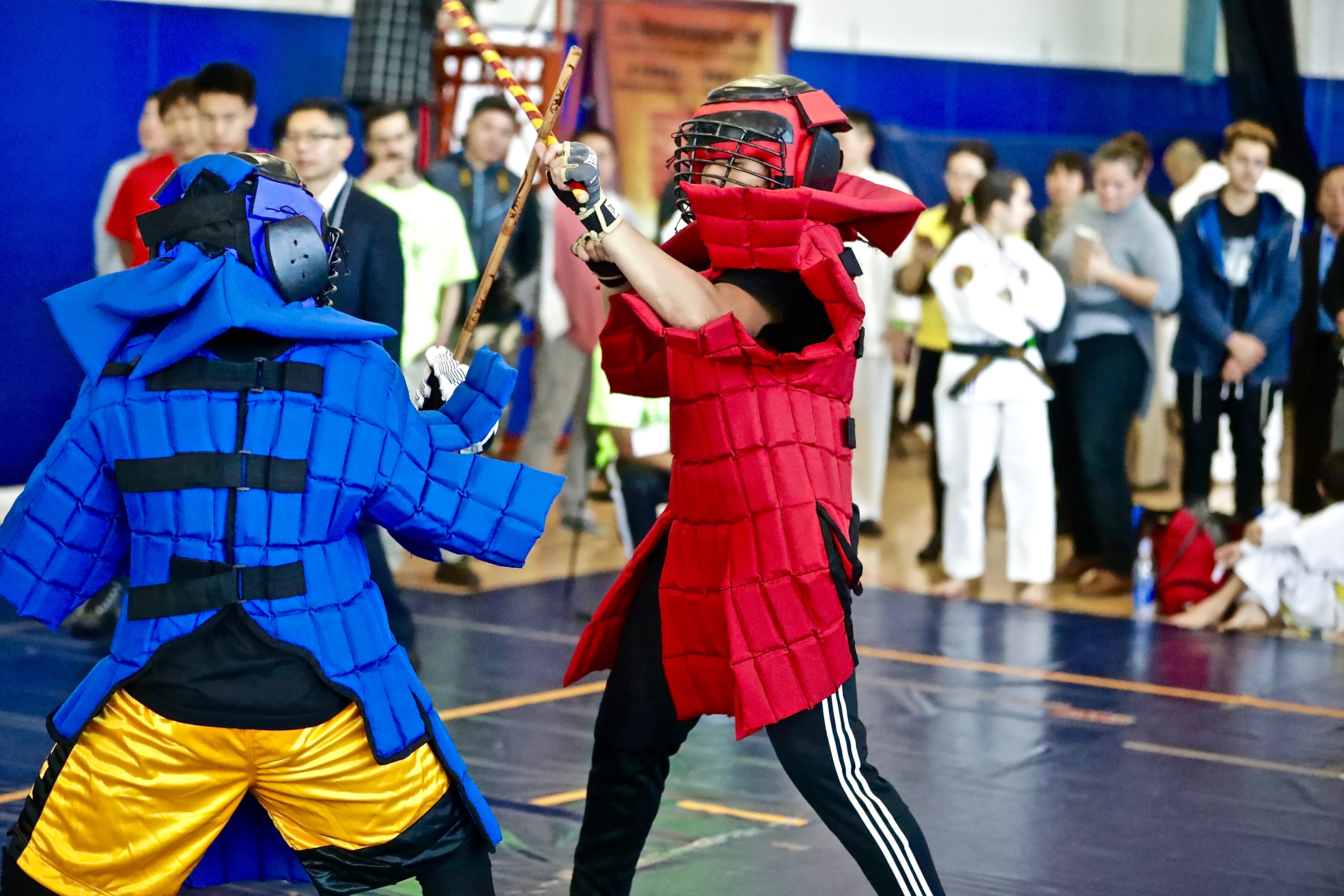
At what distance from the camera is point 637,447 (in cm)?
694

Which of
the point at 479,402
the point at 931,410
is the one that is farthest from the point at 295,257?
the point at 931,410

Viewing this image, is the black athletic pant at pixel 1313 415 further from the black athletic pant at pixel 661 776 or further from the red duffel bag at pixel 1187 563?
the black athletic pant at pixel 661 776

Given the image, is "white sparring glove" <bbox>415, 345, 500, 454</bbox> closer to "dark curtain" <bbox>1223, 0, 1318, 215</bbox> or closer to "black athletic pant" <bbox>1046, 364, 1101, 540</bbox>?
"black athletic pant" <bbox>1046, 364, 1101, 540</bbox>

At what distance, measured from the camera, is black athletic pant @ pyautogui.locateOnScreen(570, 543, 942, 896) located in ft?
10.5

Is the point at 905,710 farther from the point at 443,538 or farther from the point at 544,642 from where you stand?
the point at 443,538

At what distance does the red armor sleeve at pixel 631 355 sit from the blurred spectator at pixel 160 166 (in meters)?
2.97

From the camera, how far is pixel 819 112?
11.1 ft

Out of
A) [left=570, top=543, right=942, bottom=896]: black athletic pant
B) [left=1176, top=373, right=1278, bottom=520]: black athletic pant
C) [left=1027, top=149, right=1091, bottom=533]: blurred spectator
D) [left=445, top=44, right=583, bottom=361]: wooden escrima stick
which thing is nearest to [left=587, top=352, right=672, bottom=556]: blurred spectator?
[left=1027, top=149, right=1091, bottom=533]: blurred spectator

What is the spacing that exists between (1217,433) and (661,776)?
5.82m

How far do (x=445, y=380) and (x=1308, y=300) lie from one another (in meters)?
6.66

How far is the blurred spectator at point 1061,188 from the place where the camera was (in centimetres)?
912

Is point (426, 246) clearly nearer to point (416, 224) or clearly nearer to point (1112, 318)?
point (416, 224)

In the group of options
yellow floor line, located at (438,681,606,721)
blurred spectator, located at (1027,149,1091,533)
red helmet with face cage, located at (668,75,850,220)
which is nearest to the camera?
red helmet with face cage, located at (668,75,850,220)

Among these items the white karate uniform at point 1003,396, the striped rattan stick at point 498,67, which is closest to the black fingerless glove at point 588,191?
the striped rattan stick at point 498,67
